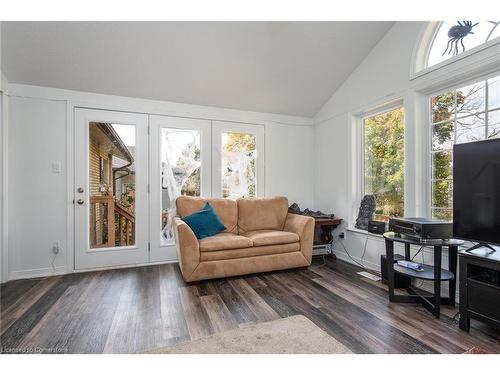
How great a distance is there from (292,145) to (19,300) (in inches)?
150

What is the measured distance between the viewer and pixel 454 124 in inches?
97.1

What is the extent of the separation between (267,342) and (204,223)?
1.63 metres

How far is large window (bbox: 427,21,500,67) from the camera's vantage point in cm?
221

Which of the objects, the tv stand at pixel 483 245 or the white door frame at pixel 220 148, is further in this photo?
the white door frame at pixel 220 148

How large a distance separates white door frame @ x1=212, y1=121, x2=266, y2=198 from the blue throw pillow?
65 centimetres

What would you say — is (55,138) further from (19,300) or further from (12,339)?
(12,339)

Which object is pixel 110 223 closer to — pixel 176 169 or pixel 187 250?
pixel 176 169

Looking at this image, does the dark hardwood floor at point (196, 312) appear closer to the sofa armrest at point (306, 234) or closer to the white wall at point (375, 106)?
the sofa armrest at point (306, 234)

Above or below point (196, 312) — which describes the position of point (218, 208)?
above

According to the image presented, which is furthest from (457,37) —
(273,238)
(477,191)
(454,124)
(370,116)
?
(273,238)

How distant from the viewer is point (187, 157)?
3629 millimetres

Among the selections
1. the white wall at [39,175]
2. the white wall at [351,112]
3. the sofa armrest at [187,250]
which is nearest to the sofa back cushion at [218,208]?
the sofa armrest at [187,250]

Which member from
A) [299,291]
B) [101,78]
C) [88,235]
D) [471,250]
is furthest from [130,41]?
[471,250]

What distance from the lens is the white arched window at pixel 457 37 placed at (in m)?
Answer: 2.21
